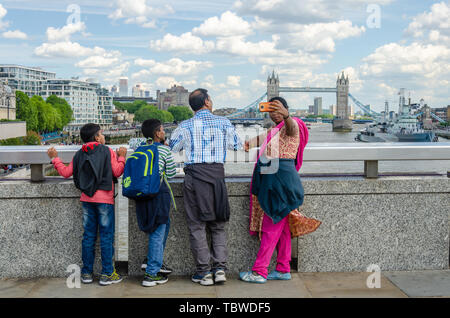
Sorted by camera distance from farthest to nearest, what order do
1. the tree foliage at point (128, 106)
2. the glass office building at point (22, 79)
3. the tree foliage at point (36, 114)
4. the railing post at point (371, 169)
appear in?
the tree foliage at point (128, 106), the glass office building at point (22, 79), the tree foliage at point (36, 114), the railing post at point (371, 169)

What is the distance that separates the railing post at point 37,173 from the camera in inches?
186

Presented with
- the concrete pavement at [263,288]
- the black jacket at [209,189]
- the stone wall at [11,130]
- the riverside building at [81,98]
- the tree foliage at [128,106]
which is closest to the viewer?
the concrete pavement at [263,288]

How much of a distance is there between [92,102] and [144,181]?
155 metres

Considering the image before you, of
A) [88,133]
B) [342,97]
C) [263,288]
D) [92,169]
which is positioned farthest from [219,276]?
[342,97]

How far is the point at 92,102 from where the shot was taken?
154 m

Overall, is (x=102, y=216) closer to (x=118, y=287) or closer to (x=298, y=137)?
(x=118, y=287)

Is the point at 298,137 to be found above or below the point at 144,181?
above

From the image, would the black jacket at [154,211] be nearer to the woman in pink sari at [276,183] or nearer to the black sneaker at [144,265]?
the black sneaker at [144,265]

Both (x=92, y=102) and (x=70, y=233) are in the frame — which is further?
(x=92, y=102)

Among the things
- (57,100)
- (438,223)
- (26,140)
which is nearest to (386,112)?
(57,100)

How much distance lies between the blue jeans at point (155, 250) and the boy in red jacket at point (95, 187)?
0.31m

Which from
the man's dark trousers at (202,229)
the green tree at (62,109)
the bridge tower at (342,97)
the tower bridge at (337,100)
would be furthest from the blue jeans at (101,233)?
the bridge tower at (342,97)
